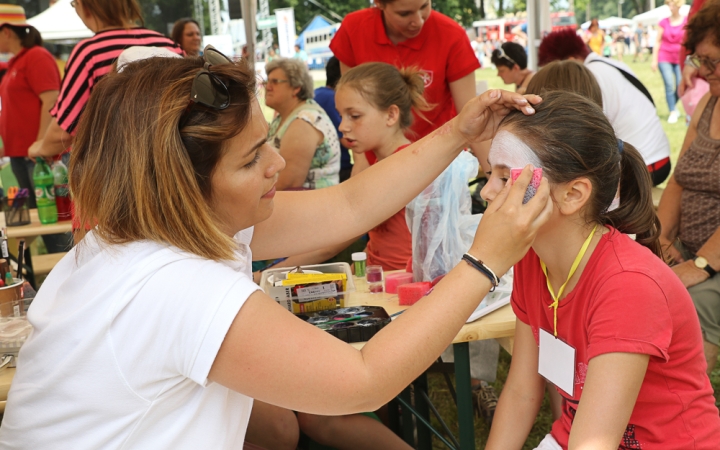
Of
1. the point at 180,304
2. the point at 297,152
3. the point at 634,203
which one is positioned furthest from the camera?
the point at 297,152

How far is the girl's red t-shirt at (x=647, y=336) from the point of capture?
1292mm

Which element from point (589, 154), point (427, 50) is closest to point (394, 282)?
point (589, 154)

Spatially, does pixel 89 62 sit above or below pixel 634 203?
above

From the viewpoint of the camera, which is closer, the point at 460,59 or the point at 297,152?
the point at 460,59

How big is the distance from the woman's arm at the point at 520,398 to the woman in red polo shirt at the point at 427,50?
1.68 m

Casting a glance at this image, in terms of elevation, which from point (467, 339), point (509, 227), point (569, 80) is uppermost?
point (569, 80)

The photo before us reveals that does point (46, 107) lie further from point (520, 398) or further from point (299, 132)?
point (520, 398)

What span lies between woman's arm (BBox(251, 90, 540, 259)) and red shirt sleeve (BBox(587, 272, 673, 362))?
1.60ft

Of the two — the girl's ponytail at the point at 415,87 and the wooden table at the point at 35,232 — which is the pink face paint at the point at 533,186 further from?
the wooden table at the point at 35,232

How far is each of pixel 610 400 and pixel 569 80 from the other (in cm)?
173

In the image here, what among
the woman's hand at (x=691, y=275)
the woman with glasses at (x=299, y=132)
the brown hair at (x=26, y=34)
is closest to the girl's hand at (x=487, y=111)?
the woman's hand at (x=691, y=275)

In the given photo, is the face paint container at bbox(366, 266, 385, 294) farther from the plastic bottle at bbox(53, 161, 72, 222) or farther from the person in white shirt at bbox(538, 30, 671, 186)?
the plastic bottle at bbox(53, 161, 72, 222)

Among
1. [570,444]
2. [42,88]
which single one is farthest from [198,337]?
[42,88]

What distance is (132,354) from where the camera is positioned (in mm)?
1072
